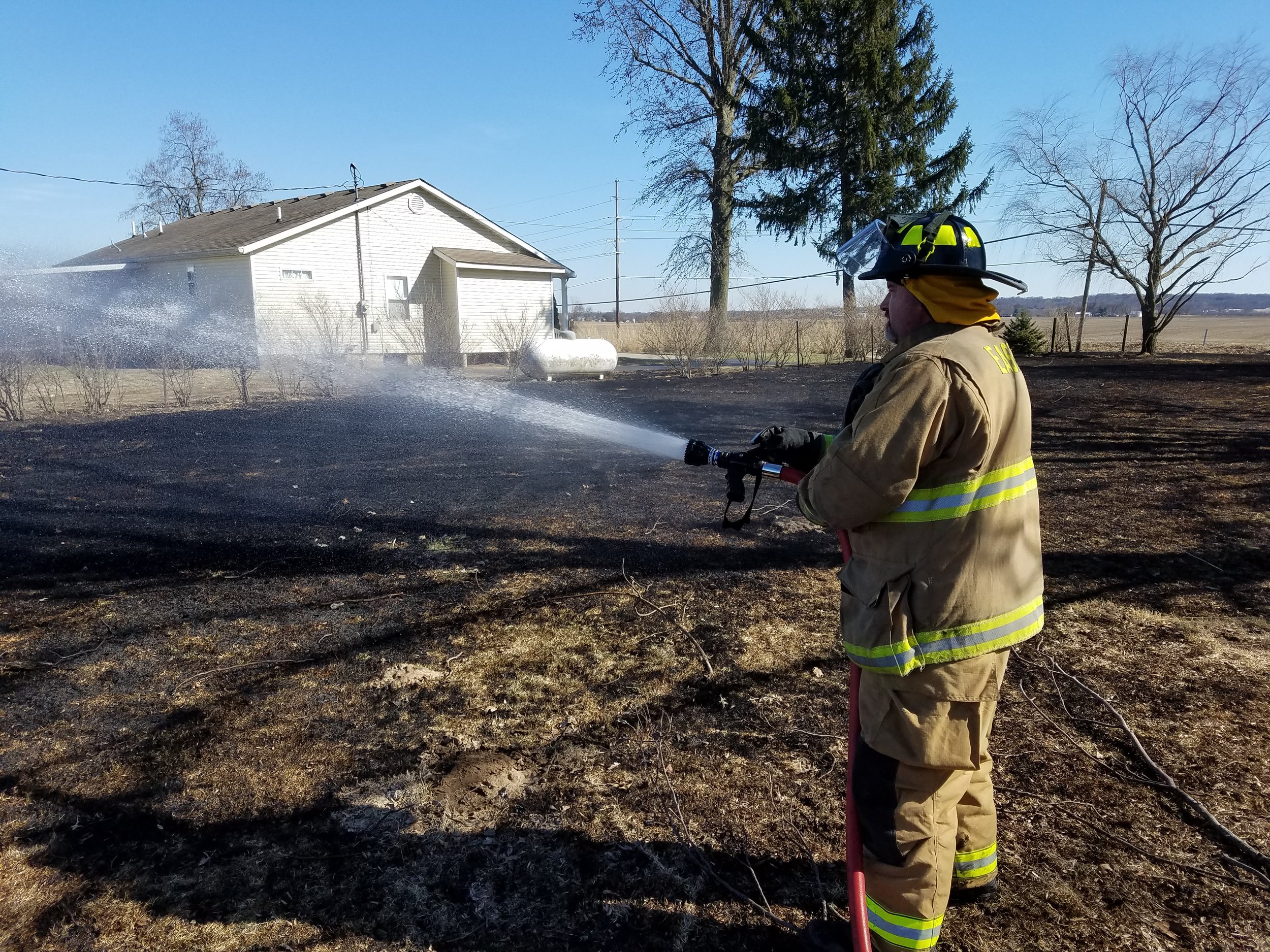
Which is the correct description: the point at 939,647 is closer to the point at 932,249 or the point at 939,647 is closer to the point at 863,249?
the point at 932,249

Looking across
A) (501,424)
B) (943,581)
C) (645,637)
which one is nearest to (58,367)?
(501,424)

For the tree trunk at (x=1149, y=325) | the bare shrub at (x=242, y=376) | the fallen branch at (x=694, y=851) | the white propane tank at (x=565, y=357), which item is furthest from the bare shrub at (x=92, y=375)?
the tree trunk at (x=1149, y=325)

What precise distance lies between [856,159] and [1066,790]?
26582 mm

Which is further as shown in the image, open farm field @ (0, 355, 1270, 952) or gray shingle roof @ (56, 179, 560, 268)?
gray shingle roof @ (56, 179, 560, 268)

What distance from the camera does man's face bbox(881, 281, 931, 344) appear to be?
2.01m

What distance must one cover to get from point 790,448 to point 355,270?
85.4 ft

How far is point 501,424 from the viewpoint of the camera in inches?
468

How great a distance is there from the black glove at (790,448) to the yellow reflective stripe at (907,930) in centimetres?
120

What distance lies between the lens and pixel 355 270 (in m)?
25.5

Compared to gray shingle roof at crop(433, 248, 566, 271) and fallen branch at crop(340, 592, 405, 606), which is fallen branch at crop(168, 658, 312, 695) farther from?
gray shingle roof at crop(433, 248, 566, 271)

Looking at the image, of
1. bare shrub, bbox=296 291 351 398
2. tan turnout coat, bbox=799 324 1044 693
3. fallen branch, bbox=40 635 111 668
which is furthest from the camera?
bare shrub, bbox=296 291 351 398

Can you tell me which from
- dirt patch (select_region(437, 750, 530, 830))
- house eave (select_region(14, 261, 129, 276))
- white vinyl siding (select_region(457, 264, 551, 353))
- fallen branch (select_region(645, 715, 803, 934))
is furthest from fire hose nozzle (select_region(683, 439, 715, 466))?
house eave (select_region(14, 261, 129, 276))

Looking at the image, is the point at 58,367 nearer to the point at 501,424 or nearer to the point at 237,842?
the point at 501,424

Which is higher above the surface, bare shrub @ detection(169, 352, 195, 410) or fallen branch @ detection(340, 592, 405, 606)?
bare shrub @ detection(169, 352, 195, 410)
